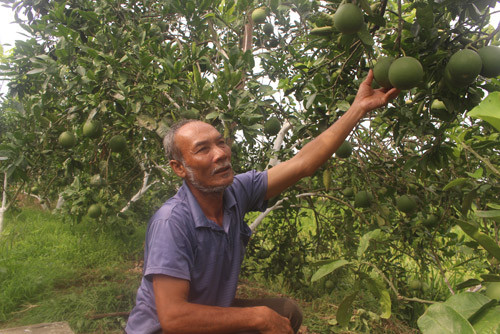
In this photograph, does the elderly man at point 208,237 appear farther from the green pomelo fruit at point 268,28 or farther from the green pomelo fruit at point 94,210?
the green pomelo fruit at point 268,28

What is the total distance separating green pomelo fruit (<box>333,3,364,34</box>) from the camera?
1.26 m

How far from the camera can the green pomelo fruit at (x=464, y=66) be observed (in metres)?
1.21

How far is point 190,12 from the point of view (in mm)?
2451

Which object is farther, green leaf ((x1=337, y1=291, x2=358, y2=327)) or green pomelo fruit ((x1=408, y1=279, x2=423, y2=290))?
green pomelo fruit ((x1=408, y1=279, x2=423, y2=290))

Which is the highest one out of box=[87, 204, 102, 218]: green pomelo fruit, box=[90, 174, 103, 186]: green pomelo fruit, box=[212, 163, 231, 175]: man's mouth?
box=[212, 163, 231, 175]: man's mouth

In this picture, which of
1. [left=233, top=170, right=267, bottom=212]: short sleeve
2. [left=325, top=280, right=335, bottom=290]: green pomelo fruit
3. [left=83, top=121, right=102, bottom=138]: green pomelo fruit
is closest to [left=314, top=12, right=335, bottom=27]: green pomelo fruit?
[left=233, top=170, right=267, bottom=212]: short sleeve

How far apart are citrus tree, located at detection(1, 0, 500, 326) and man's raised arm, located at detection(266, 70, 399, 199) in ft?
0.22

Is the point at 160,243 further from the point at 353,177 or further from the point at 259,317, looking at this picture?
the point at 353,177

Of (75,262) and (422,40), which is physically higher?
(422,40)

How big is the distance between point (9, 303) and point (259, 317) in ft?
9.88

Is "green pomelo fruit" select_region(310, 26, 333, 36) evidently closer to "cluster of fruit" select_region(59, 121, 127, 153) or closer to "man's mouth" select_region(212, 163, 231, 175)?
→ "man's mouth" select_region(212, 163, 231, 175)

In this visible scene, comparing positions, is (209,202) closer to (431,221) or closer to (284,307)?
(284,307)

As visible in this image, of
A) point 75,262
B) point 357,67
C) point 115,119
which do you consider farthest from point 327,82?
point 75,262

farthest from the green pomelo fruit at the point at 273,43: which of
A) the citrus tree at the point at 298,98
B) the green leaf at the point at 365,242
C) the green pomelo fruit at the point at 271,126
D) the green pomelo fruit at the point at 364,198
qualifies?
the green leaf at the point at 365,242
